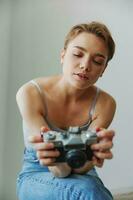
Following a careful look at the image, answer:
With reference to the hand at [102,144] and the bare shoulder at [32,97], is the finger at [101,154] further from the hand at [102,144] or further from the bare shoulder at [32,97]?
the bare shoulder at [32,97]

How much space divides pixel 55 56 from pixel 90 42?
0.51m

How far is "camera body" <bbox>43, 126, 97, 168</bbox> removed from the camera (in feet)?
2.24

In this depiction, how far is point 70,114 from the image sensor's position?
3.18 ft

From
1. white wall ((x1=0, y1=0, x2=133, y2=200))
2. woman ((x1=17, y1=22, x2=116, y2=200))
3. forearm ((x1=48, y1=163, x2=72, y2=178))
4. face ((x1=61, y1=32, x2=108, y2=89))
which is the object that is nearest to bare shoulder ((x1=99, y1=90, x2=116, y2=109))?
woman ((x1=17, y1=22, x2=116, y2=200))

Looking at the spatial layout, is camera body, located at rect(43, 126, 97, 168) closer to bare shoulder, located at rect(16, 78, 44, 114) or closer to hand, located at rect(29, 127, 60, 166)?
hand, located at rect(29, 127, 60, 166)

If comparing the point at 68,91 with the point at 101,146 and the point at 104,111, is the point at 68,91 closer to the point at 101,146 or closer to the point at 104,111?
the point at 104,111

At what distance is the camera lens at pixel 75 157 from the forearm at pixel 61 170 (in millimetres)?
68

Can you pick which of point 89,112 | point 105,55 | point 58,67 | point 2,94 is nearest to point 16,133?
point 2,94

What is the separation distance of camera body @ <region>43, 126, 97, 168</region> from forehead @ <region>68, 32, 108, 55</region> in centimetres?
24

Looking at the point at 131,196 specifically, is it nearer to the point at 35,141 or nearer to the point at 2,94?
the point at 2,94

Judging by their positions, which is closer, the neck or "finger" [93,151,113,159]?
"finger" [93,151,113,159]

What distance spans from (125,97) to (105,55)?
2.15 ft

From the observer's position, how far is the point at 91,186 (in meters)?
0.78

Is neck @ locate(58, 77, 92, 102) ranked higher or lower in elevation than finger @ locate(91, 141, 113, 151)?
higher
